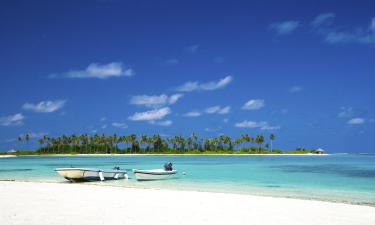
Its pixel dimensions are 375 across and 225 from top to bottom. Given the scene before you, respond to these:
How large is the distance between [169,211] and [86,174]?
1999 cm

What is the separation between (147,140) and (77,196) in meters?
152

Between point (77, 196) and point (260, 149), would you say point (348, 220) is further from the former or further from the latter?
point (260, 149)

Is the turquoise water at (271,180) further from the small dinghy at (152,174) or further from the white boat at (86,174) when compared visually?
the white boat at (86,174)

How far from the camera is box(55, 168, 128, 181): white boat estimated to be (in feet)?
114

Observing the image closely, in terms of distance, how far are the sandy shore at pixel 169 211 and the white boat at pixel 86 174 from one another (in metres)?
12.1

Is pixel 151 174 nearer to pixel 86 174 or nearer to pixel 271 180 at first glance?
pixel 86 174

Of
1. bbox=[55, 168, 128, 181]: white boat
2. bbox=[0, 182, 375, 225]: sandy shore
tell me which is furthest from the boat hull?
bbox=[0, 182, 375, 225]: sandy shore

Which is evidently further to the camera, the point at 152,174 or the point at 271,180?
the point at 271,180

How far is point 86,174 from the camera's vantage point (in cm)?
3559

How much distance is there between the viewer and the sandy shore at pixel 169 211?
48.8 feet

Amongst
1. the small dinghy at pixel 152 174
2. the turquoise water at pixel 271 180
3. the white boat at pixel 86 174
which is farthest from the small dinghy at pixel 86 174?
the small dinghy at pixel 152 174

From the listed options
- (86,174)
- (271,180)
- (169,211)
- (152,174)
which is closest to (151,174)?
(152,174)

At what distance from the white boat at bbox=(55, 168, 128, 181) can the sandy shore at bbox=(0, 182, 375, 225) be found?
12.1 meters

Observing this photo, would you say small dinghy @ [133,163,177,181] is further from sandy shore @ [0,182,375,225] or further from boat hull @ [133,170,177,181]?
sandy shore @ [0,182,375,225]
